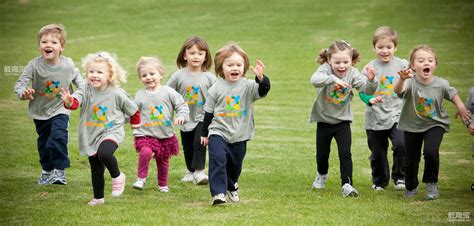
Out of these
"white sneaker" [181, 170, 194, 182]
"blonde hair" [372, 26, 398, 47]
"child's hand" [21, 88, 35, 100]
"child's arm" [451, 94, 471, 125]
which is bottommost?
"white sneaker" [181, 170, 194, 182]

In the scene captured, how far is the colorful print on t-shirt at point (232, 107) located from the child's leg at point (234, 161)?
0.30m

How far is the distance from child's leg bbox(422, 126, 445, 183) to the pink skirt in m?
2.72

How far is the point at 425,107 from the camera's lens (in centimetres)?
942

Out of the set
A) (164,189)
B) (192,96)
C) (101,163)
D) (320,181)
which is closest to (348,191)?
(320,181)

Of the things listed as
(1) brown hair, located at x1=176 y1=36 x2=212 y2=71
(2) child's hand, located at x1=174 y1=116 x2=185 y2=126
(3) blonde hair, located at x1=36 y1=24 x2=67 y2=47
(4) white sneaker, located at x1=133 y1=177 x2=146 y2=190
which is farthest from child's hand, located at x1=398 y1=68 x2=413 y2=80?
(3) blonde hair, located at x1=36 y1=24 x2=67 y2=47

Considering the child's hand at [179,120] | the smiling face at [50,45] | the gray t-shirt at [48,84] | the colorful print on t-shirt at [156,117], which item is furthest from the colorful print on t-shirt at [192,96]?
the smiling face at [50,45]

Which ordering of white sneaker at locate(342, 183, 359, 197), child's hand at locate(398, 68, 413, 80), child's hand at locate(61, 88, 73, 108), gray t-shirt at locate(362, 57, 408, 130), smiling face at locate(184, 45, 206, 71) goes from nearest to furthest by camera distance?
child's hand at locate(61, 88, 73, 108), child's hand at locate(398, 68, 413, 80), white sneaker at locate(342, 183, 359, 197), gray t-shirt at locate(362, 57, 408, 130), smiling face at locate(184, 45, 206, 71)

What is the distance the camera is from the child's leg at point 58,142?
33.7 ft

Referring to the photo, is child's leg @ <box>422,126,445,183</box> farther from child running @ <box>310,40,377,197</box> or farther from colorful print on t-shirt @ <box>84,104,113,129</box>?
colorful print on t-shirt @ <box>84,104,113,129</box>

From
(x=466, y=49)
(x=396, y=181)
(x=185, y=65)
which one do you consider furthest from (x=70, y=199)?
(x=466, y=49)

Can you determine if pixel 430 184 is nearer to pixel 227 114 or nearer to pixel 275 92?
pixel 227 114

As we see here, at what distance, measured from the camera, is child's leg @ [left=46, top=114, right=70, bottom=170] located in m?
10.3

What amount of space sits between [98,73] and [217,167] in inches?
59.5

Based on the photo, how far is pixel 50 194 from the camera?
380 inches
